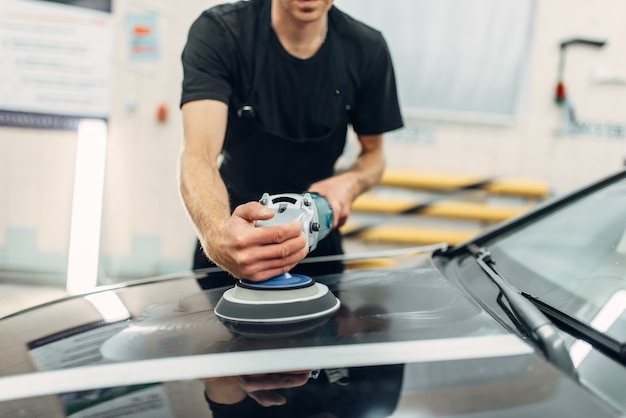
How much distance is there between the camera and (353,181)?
1.51m

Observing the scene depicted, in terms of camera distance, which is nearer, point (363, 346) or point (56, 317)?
point (363, 346)

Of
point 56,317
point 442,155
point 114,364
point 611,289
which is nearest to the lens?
point 114,364

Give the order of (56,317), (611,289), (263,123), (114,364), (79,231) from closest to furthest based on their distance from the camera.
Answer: (114,364) → (611,289) → (56,317) → (263,123) → (79,231)

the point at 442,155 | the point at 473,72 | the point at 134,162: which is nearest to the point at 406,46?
the point at 473,72

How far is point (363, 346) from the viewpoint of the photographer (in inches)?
30.5

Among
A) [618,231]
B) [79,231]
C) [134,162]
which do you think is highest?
[618,231]

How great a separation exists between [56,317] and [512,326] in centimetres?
78

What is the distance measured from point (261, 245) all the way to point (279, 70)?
2.38 ft

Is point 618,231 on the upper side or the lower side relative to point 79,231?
upper

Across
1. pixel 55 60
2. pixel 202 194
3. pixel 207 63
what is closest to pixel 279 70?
pixel 207 63

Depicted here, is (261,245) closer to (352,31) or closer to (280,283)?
(280,283)

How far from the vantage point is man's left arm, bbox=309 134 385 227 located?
1287mm

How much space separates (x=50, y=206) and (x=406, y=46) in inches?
90.0

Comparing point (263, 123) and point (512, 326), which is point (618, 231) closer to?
point (512, 326)
